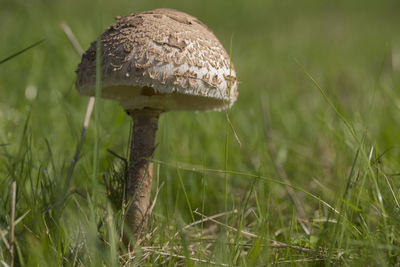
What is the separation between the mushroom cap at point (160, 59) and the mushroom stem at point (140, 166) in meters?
0.13

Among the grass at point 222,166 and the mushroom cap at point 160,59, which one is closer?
the grass at point 222,166

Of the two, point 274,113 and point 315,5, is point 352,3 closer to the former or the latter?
point 315,5

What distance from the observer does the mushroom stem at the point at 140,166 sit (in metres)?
2.04

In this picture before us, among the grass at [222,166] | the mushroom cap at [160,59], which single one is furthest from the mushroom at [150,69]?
the grass at [222,166]

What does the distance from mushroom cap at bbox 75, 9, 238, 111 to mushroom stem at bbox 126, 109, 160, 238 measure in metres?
0.13

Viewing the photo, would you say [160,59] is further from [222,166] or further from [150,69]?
[222,166]

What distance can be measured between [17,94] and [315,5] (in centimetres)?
1341

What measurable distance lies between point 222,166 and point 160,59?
1657 millimetres

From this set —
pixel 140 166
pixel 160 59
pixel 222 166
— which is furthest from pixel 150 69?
pixel 222 166

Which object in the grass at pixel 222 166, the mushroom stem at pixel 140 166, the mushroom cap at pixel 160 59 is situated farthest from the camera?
the mushroom stem at pixel 140 166

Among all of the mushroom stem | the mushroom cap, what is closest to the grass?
the mushroom stem

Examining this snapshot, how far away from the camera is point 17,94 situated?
13.1ft

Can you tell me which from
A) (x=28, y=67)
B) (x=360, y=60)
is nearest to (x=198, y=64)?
(x=28, y=67)

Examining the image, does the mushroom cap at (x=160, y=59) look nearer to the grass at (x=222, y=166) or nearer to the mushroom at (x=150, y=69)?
the mushroom at (x=150, y=69)
